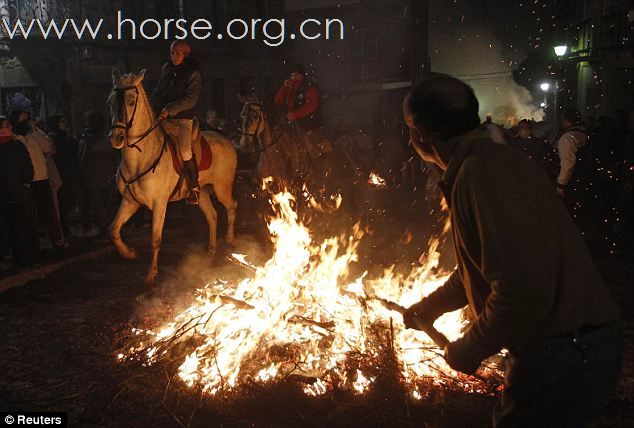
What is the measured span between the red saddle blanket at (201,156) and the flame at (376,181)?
29.6 feet

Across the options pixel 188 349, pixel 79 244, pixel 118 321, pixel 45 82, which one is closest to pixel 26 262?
pixel 79 244

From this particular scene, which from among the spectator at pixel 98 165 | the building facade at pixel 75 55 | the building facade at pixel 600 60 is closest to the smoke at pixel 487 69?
the building facade at pixel 600 60

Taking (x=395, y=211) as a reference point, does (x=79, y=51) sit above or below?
above

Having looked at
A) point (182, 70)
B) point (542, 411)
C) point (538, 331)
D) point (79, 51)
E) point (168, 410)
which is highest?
point (79, 51)

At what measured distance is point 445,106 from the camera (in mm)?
2512

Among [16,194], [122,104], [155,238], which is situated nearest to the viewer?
[122,104]

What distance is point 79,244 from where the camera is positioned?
11.5m

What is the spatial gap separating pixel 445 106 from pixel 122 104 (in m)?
6.25

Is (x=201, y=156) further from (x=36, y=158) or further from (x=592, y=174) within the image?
(x=592, y=174)

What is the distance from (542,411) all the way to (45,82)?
1927cm

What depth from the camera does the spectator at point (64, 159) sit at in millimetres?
11445

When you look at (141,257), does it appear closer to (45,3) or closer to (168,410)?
(168,410)

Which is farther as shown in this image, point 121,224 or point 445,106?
point 121,224

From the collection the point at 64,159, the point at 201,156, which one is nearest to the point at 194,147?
the point at 201,156
